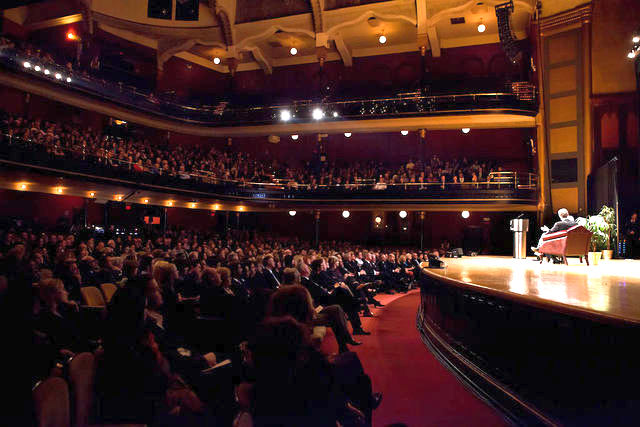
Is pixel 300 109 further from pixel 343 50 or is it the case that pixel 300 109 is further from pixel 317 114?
pixel 343 50

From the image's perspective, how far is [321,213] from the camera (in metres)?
21.7

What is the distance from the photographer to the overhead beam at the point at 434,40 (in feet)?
59.6

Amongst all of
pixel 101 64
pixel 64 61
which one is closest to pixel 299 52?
pixel 101 64

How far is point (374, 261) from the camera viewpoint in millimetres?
12023

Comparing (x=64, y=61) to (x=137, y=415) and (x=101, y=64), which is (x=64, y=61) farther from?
(x=137, y=415)

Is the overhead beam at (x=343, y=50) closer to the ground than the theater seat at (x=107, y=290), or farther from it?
farther from it

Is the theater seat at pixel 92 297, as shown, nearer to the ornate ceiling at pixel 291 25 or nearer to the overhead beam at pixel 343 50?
the ornate ceiling at pixel 291 25

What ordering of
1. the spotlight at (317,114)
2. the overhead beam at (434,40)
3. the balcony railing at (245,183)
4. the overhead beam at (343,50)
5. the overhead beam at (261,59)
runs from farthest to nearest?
the overhead beam at (261,59) → the overhead beam at (343,50) → the spotlight at (317,114) → the overhead beam at (434,40) → the balcony railing at (245,183)

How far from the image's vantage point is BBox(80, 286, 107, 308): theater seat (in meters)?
4.84

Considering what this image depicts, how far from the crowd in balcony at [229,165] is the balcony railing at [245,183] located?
2.2 inches

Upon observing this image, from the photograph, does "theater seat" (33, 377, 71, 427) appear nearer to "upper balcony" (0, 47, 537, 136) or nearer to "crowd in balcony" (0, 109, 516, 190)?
"crowd in balcony" (0, 109, 516, 190)

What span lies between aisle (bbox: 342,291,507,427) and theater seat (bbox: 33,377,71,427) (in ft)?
6.77

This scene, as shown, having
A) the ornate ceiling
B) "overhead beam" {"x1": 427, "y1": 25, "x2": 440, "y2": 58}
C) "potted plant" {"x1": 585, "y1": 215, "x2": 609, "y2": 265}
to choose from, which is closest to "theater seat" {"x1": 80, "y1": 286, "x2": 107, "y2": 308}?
"potted plant" {"x1": 585, "y1": 215, "x2": 609, "y2": 265}

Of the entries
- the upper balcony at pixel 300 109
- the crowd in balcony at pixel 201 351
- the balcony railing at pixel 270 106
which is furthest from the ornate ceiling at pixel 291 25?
the crowd in balcony at pixel 201 351
